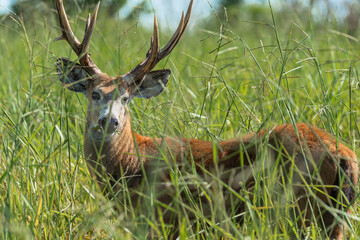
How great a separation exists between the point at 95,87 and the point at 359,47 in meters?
2.86

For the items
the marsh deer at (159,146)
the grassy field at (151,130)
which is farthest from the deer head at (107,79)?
the grassy field at (151,130)

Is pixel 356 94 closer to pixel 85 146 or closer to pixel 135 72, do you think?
pixel 135 72

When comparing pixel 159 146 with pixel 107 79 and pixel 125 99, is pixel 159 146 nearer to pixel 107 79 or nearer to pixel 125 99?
pixel 125 99

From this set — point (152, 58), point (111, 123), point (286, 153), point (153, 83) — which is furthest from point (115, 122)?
point (286, 153)

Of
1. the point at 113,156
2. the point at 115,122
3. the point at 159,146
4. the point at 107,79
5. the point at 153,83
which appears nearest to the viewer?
the point at 159,146

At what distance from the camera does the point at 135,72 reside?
3959 mm

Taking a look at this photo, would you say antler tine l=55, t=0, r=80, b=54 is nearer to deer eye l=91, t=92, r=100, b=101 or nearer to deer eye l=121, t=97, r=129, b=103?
deer eye l=91, t=92, r=100, b=101

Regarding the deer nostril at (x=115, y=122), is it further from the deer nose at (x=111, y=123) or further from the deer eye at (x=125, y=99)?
the deer eye at (x=125, y=99)

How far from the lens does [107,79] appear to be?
3.85 m

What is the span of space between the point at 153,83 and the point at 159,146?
912mm

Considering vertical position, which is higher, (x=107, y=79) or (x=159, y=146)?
(x=107, y=79)

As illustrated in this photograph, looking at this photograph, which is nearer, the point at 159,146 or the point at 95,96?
the point at 159,146

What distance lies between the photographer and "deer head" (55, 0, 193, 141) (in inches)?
141

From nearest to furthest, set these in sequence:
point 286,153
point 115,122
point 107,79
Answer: point 286,153 < point 115,122 < point 107,79
